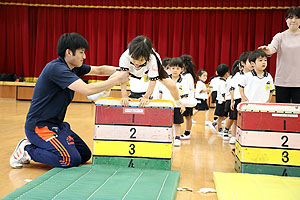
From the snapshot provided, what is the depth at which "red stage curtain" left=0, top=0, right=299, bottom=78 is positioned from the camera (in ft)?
30.3

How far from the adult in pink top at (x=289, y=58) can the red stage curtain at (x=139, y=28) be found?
20.8ft

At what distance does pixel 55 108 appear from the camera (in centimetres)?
252

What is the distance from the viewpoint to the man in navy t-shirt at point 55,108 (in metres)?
2.41

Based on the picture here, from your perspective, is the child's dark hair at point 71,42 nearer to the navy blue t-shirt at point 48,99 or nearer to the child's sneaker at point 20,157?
the navy blue t-shirt at point 48,99

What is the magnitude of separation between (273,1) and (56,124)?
818 centimetres

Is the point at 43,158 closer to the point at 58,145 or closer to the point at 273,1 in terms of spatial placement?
the point at 58,145

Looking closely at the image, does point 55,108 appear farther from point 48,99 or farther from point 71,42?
point 71,42

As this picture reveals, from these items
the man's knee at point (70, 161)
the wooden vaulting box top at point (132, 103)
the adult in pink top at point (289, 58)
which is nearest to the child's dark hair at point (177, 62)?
the adult in pink top at point (289, 58)

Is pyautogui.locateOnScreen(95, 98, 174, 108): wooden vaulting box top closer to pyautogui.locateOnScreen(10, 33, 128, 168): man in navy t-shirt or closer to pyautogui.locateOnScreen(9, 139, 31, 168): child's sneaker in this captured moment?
pyautogui.locateOnScreen(10, 33, 128, 168): man in navy t-shirt

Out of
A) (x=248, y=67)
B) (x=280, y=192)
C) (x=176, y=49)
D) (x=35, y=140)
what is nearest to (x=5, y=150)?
(x=35, y=140)

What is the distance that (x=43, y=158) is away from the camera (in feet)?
8.04

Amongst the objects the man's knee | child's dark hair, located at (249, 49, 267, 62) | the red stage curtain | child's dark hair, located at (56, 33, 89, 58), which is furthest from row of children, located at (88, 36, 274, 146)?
the red stage curtain

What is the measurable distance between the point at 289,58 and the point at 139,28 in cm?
721

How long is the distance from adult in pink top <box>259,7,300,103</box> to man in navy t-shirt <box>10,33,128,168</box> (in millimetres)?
1605
